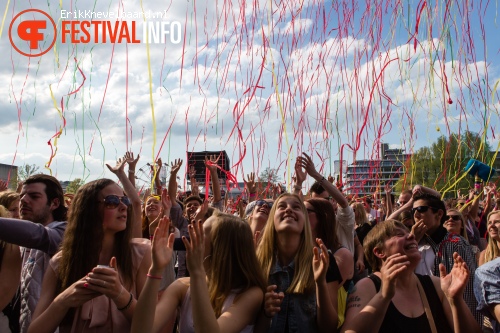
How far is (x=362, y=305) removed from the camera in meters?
2.93

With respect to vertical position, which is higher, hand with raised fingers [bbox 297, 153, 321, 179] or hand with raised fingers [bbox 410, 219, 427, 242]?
hand with raised fingers [bbox 297, 153, 321, 179]

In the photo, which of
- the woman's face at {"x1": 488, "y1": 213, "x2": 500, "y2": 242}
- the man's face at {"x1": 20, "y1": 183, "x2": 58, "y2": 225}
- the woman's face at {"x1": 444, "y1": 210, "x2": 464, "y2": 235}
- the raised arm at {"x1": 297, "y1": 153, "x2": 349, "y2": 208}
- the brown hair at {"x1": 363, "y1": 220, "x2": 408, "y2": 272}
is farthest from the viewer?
the woman's face at {"x1": 444, "y1": 210, "x2": 464, "y2": 235}

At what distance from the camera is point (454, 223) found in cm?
537

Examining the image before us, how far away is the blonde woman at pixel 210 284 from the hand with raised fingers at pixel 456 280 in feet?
3.38

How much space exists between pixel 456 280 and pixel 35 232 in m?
2.34

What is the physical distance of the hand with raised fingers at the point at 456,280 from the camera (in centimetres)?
276

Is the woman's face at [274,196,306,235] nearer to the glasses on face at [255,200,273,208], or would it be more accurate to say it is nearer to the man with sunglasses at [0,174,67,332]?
the glasses on face at [255,200,273,208]

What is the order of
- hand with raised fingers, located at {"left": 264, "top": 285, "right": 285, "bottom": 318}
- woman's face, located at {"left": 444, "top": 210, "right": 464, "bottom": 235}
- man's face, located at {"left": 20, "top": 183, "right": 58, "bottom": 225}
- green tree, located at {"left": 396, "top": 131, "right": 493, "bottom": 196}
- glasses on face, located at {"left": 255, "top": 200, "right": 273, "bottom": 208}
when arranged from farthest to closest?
green tree, located at {"left": 396, "top": 131, "right": 493, "bottom": 196} → woman's face, located at {"left": 444, "top": 210, "right": 464, "bottom": 235} → glasses on face, located at {"left": 255, "top": 200, "right": 273, "bottom": 208} → man's face, located at {"left": 20, "top": 183, "right": 58, "bottom": 225} → hand with raised fingers, located at {"left": 264, "top": 285, "right": 285, "bottom": 318}

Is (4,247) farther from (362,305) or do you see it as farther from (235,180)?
(235,180)

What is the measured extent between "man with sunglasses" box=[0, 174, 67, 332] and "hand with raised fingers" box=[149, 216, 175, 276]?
0.80 meters

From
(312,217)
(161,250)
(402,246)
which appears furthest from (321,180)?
(161,250)

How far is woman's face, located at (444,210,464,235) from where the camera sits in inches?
210

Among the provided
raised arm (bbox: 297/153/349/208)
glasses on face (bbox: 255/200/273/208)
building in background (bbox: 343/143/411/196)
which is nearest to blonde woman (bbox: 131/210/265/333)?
glasses on face (bbox: 255/200/273/208)

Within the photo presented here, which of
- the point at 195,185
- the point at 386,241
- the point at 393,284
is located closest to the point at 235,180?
Answer: the point at 195,185
